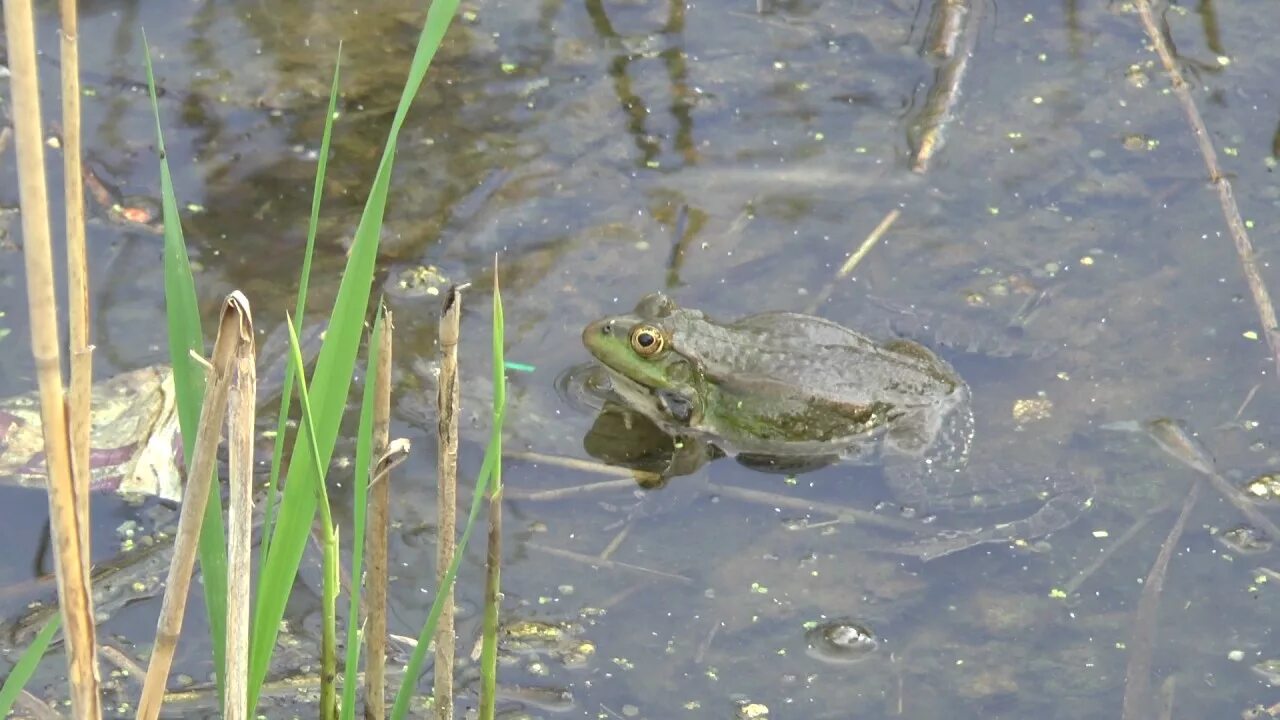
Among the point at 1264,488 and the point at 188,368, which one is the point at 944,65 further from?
the point at 188,368

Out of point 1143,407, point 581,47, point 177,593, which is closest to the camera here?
point 177,593

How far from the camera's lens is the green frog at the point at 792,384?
5020 millimetres

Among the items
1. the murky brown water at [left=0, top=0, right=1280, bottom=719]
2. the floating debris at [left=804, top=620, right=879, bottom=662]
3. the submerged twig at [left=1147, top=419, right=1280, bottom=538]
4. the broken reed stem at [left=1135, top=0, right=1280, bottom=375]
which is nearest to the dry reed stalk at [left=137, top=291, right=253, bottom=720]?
the murky brown water at [left=0, top=0, right=1280, bottom=719]

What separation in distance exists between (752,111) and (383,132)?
5.50 ft

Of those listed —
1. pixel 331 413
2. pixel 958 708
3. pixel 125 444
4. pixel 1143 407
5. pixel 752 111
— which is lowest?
pixel 958 708

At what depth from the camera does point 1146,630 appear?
4320mm

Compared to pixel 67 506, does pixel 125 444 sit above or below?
below

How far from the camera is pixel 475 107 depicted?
21.0 feet

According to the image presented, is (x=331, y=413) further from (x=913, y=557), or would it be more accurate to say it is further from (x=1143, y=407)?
(x=1143, y=407)

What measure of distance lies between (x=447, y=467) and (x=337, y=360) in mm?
425

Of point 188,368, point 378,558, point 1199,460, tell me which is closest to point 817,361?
point 1199,460

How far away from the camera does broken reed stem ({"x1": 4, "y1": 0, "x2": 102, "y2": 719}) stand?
186 cm

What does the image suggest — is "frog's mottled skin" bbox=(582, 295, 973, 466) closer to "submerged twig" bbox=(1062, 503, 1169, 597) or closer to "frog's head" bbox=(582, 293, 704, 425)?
"frog's head" bbox=(582, 293, 704, 425)

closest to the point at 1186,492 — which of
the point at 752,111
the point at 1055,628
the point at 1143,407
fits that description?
the point at 1143,407
